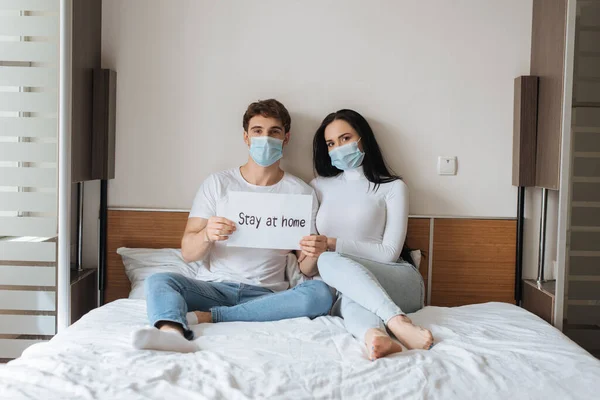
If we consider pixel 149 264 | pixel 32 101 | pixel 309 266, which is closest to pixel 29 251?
pixel 149 264

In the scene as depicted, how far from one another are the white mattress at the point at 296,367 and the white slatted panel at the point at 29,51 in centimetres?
103

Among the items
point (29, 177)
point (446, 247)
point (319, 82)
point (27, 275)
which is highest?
point (319, 82)

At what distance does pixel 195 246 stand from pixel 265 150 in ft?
1.56

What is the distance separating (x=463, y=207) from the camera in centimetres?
264

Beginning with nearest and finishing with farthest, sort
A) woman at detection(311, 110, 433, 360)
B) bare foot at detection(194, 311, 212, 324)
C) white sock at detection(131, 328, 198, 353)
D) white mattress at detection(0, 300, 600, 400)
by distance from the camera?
1. white mattress at detection(0, 300, 600, 400)
2. white sock at detection(131, 328, 198, 353)
3. bare foot at detection(194, 311, 212, 324)
4. woman at detection(311, 110, 433, 360)

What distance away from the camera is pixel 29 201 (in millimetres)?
2270

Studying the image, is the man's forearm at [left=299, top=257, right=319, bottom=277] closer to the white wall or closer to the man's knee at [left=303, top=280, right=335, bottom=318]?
the man's knee at [left=303, top=280, right=335, bottom=318]

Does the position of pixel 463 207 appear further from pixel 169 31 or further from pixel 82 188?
→ pixel 82 188

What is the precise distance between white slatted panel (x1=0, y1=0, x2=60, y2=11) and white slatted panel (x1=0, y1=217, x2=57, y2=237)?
2.61 feet

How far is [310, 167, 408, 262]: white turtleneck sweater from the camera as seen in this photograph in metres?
2.34

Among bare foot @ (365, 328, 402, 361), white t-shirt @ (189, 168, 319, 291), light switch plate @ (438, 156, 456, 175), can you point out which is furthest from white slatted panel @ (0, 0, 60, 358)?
light switch plate @ (438, 156, 456, 175)

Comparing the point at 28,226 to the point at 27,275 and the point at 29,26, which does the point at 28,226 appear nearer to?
the point at 27,275

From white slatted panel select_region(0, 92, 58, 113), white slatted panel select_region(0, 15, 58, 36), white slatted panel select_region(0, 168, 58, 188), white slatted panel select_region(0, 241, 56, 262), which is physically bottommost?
white slatted panel select_region(0, 241, 56, 262)

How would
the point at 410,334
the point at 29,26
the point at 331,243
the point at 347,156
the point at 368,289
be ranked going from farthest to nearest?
1. the point at 347,156
2. the point at 331,243
3. the point at 29,26
4. the point at 368,289
5. the point at 410,334
